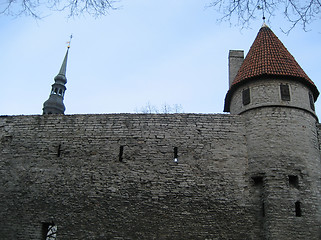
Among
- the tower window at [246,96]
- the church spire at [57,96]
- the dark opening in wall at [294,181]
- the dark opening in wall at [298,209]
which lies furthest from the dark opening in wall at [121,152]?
the church spire at [57,96]

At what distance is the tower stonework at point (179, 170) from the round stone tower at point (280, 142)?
1.3 inches

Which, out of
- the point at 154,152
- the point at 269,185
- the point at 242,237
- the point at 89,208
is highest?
the point at 154,152

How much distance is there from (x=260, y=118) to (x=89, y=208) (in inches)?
262

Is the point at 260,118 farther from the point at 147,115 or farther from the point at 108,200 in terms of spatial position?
the point at 108,200

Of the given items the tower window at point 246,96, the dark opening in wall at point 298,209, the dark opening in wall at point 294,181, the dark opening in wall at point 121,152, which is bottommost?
the dark opening in wall at point 298,209

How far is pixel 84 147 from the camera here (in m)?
11.9

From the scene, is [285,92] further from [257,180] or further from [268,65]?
[257,180]

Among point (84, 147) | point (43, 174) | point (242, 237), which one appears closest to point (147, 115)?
point (84, 147)

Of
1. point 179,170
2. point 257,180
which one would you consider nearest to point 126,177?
point 179,170

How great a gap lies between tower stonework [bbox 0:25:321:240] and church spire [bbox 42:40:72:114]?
Result: 18.1m

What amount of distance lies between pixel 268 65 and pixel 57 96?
2415 centimetres

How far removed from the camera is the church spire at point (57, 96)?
3030 cm

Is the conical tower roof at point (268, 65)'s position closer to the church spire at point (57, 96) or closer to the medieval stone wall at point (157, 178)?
the medieval stone wall at point (157, 178)

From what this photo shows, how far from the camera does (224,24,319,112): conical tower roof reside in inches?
462
